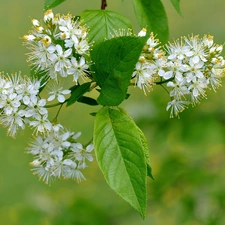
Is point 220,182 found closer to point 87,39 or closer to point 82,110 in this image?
point 87,39

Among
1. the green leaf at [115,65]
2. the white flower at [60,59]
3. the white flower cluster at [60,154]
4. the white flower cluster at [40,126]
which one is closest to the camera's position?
the green leaf at [115,65]

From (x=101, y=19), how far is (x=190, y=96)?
1.25 feet

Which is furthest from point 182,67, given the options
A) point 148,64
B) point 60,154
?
point 60,154

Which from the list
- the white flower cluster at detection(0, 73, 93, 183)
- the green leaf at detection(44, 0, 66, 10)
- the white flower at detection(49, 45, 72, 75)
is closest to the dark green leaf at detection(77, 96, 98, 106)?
the white flower cluster at detection(0, 73, 93, 183)

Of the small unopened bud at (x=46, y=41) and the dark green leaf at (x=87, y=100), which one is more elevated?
the small unopened bud at (x=46, y=41)

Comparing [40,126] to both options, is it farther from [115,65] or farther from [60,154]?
[115,65]

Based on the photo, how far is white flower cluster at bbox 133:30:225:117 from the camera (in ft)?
5.32

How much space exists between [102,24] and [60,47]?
0.19 metres

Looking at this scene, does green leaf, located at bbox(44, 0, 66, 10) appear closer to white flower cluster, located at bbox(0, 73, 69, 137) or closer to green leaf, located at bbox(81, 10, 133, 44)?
green leaf, located at bbox(81, 10, 133, 44)

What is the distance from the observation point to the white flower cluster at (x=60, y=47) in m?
1.56

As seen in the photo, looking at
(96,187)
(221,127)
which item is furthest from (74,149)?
(96,187)

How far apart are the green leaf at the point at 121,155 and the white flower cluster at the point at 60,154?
0.28 metres

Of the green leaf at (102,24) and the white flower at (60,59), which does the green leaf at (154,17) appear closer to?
the green leaf at (102,24)

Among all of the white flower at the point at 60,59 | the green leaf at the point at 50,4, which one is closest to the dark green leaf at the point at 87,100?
the white flower at the point at 60,59
